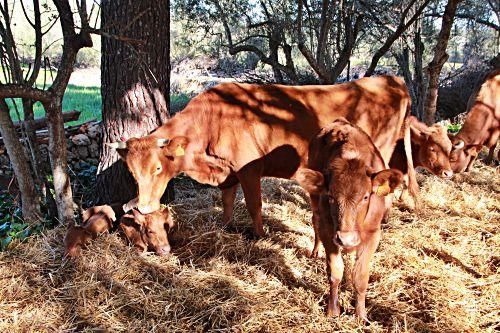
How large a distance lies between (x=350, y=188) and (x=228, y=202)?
2.53m

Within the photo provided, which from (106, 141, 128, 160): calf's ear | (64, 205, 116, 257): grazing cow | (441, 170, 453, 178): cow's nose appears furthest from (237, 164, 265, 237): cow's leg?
(441, 170, 453, 178): cow's nose

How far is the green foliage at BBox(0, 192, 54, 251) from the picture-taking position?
186 inches

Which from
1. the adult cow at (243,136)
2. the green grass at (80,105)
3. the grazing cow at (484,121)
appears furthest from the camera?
the green grass at (80,105)

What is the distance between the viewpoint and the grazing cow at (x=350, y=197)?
9.80 ft

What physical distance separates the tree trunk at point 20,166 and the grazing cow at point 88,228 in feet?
2.45

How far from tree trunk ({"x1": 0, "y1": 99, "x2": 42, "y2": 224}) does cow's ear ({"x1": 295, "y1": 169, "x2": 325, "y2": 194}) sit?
344 cm

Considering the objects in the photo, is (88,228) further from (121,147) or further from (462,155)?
(462,155)

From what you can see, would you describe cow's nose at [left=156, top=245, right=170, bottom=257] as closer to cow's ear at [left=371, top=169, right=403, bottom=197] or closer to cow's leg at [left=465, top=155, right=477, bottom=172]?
cow's ear at [left=371, top=169, right=403, bottom=197]

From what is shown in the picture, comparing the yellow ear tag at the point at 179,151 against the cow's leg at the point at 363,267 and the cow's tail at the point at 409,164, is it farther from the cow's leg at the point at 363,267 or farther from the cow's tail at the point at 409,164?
the cow's tail at the point at 409,164

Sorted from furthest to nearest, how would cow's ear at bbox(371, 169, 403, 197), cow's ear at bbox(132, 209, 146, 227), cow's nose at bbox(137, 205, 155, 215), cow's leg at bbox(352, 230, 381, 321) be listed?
1. cow's ear at bbox(132, 209, 146, 227)
2. cow's nose at bbox(137, 205, 155, 215)
3. cow's leg at bbox(352, 230, 381, 321)
4. cow's ear at bbox(371, 169, 403, 197)

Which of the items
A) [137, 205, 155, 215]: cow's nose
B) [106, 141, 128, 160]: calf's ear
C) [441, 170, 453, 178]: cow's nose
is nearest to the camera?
[106, 141, 128, 160]: calf's ear

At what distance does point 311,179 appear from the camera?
10.4ft

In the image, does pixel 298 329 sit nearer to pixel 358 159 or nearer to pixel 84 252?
pixel 358 159

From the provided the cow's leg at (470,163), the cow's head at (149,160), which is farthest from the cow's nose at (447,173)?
the cow's head at (149,160)
